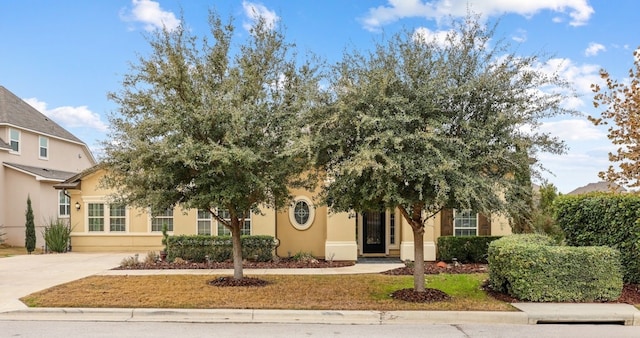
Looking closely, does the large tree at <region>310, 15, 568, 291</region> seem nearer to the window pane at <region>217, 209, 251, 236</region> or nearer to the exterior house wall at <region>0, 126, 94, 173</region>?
the window pane at <region>217, 209, 251, 236</region>

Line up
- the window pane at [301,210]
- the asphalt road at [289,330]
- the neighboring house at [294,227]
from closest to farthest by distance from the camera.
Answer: the asphalt road at [289,330] → the neighboring house at [294,227] → the window pane at [301,210]

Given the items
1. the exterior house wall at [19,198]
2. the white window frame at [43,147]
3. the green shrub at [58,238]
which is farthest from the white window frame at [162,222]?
the white window frame at [43,147]

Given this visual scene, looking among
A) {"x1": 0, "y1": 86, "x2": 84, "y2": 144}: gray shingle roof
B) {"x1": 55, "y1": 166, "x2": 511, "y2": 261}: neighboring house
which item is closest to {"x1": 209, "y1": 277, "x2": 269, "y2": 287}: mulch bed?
{"x1": 55, "y1": 166, "x2": 511, "y2": 261}: neighboring house

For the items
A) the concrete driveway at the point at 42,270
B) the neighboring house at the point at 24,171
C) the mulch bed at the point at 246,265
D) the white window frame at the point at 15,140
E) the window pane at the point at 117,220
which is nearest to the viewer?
the concrete driveway at the point at 42,270

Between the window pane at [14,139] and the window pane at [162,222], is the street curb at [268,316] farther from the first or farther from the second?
the window pane at [14,139]

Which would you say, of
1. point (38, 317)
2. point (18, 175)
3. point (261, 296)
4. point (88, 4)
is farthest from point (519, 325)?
point (18, 175)

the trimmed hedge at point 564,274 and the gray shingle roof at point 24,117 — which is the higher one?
the gray shingle roof at point 24,117

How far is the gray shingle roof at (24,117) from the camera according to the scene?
78.3 ft

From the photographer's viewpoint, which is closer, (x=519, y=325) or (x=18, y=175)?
(x=519, y=325)

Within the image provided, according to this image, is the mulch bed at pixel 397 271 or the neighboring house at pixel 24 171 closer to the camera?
the mulch bed at pixel 397 271

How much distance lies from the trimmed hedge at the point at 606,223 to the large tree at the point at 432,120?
123 inches

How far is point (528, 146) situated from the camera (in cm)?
779

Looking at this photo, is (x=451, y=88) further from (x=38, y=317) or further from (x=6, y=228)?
(x=6, y=228)

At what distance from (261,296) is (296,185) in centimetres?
234
